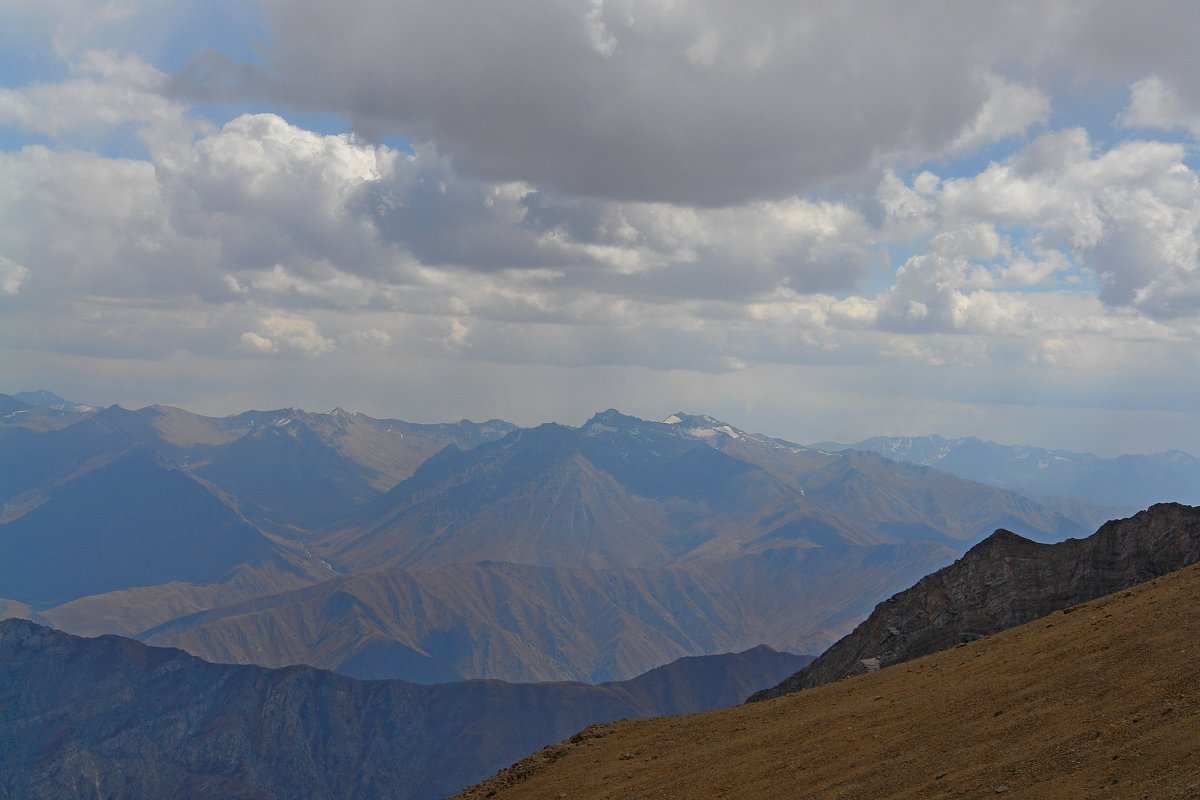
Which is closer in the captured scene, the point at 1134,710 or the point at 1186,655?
the point at 1134,710

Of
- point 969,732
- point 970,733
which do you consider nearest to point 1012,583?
point 969,732

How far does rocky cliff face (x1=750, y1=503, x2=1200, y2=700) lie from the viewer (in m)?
88.1

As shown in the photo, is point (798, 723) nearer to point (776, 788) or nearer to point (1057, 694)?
point (776, 788)

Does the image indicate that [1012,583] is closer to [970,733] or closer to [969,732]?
[969,732]

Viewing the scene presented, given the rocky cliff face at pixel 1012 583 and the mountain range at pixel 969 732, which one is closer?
the mountain range at pixel 969 732

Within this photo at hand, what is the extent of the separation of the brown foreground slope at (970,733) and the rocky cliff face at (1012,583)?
84.4 ft

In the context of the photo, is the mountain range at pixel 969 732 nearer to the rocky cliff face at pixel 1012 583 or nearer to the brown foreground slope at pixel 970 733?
the brown foreground slope at pixel 970 733

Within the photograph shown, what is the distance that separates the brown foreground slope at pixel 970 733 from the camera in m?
38.1

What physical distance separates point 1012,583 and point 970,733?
181ft

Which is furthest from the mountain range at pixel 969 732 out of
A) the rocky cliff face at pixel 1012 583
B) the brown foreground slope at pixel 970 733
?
the rocky cliff face at pixel 1012 583

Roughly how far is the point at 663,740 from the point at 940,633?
41.7 metres

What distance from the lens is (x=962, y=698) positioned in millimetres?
49656

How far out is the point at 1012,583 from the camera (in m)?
95.7

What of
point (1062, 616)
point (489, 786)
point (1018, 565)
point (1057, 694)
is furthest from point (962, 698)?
point (1018, 565)
